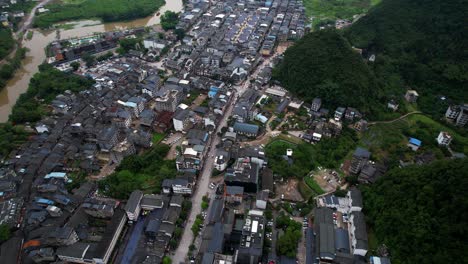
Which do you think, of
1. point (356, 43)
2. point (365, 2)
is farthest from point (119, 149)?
point (365, 2)

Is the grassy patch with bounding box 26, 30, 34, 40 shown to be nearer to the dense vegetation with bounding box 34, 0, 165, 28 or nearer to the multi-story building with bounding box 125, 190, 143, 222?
the dense vegetation with bounding box 34, 0, 165, 28

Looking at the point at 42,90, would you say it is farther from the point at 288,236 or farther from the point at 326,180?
the point at 326,180

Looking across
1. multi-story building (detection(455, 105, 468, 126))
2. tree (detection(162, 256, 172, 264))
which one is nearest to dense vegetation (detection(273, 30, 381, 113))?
multi-story building (detection(455, 105, 468, 126))

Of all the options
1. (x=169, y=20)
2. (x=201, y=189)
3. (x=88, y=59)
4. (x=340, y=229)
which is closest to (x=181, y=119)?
(x=201, y=189)

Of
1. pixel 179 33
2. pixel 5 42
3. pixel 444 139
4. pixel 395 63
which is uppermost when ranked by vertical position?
pixel 5 42

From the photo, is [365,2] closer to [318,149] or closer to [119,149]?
[318,149]
